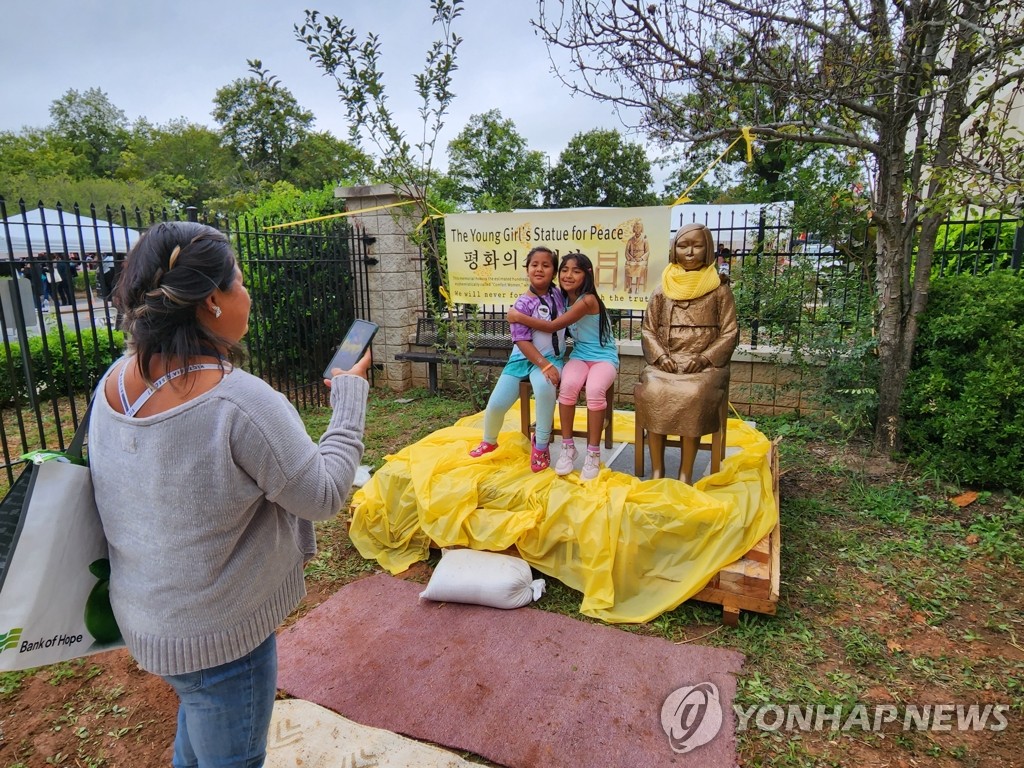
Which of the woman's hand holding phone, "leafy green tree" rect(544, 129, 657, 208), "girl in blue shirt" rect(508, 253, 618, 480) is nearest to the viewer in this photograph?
the woman's hand holding phone

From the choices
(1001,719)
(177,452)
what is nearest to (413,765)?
(177,452)

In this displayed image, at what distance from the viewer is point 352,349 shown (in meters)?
1.70

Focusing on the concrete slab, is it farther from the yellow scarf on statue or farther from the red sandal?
the yellow scarf on statue

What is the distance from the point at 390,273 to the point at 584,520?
4785 mm

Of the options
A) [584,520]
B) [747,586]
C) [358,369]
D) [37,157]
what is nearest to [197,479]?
[358,369]

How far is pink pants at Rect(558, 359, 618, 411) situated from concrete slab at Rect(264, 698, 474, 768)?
2.07m

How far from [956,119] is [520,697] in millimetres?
4603

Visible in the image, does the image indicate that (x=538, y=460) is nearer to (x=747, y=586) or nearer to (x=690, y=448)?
(x=690, y=448)

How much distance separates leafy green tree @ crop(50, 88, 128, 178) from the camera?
43969 millimetres

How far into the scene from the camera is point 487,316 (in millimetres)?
7613

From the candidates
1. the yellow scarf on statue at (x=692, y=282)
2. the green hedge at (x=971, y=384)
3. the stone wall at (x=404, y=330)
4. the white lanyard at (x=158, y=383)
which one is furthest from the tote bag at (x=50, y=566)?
the stone wall at (x=404, y=330)

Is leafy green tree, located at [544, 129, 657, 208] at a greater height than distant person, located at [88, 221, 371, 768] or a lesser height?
greater

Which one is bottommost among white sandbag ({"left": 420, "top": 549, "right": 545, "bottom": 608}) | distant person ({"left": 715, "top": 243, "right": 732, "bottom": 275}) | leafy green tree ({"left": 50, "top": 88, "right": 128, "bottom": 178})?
white sandbag ({"left": 420, "top": 549, "right": 545, "bottom": 608})

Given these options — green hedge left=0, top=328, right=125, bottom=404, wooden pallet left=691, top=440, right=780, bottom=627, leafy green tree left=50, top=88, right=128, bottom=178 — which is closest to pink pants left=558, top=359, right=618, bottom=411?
wooden pallet left=691, top=440, right=780, bottom=627
